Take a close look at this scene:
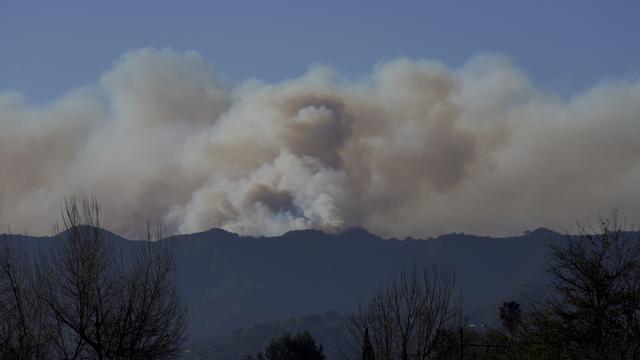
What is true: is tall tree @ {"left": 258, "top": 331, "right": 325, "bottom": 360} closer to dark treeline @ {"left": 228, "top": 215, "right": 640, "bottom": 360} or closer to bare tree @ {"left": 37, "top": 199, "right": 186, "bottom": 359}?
dark treeline @ {"left": 228, "top": 215, "right": 640, "bottom": 360}

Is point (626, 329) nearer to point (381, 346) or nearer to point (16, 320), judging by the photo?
point (381, 346)

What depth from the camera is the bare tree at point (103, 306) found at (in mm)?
34812

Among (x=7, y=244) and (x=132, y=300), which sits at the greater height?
(x=7, y=244)

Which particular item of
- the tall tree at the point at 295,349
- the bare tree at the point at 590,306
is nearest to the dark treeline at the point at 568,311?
the bare tree at the point at 590,306

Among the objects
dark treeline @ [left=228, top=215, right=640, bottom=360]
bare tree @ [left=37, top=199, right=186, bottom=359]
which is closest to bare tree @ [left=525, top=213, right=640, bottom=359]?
dark treeline @ [left=228, top=215, right=640, bottom=360]

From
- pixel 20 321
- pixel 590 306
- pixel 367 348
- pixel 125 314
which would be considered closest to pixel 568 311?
pixel 590 306

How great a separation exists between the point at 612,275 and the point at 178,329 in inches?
922

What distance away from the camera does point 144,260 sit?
38.1 meters

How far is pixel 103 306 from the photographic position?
3538 centimetres

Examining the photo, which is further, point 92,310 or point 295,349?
point 295,349

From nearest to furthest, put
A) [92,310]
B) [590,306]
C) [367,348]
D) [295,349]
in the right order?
[92,310] < [367,348] < [590,306] < [295,349]

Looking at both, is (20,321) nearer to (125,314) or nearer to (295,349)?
(125,314)

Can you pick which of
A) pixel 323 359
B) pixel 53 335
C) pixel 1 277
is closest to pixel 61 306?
pixel 53 335

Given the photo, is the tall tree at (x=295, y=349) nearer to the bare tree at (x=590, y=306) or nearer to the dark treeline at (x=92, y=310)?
the bare tree at (x=590, y=306)
